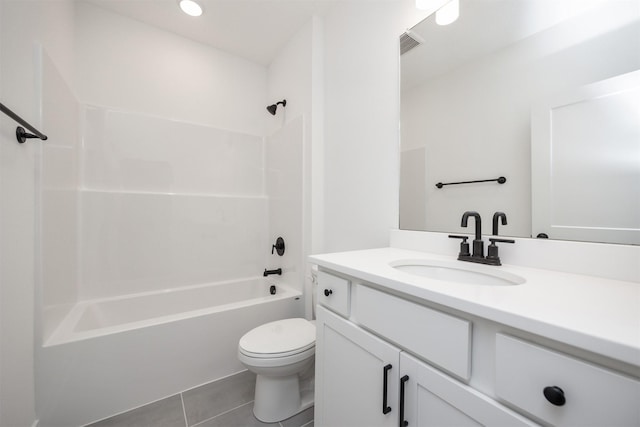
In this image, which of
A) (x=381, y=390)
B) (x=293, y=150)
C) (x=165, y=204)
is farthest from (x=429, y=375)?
(x=165, y=204)

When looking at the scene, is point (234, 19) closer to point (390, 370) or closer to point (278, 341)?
point (278, 341)

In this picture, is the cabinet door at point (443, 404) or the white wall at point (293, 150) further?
the white wall at point (293, 150)

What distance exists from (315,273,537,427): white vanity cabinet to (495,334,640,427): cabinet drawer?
0.05 meters

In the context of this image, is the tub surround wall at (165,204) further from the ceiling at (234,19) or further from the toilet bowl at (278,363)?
the toilet bowl at (278,363)

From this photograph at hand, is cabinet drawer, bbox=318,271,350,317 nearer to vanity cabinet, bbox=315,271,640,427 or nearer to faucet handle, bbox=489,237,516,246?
vanity cabinet, bbox=315,271,640,427

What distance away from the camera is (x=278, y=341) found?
1.29 metres

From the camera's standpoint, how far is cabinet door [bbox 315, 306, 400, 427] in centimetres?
71

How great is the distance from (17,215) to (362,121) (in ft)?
5.67

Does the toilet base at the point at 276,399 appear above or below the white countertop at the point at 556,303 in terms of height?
below

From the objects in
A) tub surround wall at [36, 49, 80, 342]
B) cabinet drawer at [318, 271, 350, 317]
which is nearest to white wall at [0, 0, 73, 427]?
tub surround wall at [36, 49, 80, 342]

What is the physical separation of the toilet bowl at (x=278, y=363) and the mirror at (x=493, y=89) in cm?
85

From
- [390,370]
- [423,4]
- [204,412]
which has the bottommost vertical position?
[204,412]

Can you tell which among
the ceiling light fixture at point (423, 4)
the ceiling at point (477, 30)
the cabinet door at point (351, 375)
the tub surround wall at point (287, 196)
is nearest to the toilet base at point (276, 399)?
the cabinet door at point (351, 375)

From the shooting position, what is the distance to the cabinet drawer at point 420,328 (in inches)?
21.4
